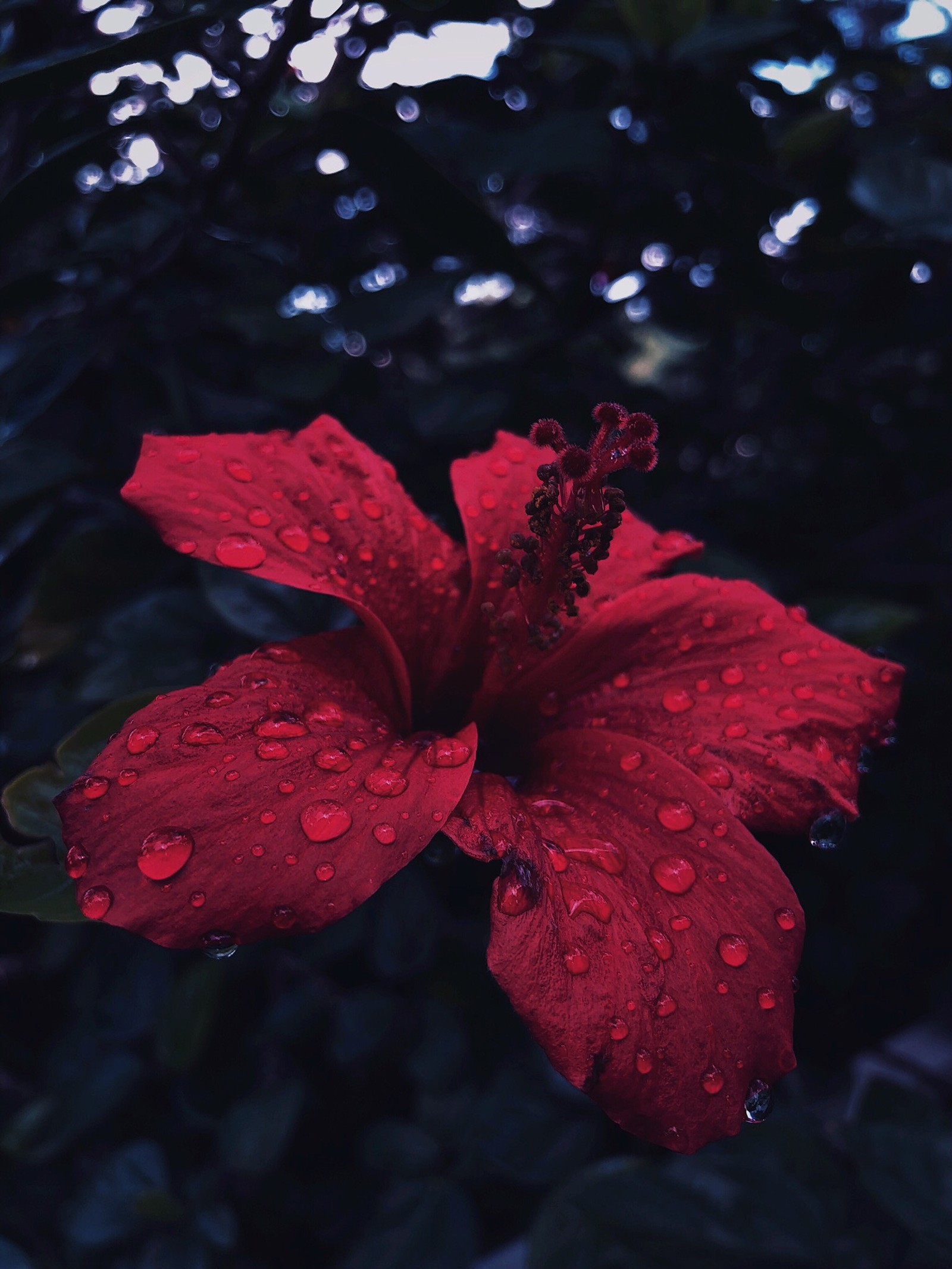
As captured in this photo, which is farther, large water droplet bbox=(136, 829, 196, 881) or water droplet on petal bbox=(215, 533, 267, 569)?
water droplet on petal bbox=(215, 533, 267, 569)

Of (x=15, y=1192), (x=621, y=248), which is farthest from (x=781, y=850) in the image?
(x=15, y=1192)

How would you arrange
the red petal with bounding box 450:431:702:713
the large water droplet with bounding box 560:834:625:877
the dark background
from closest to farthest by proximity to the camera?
the large water droplet with bounding box 560:834:625:877, the red petal with bounding box 450:431:702:713, the dark background

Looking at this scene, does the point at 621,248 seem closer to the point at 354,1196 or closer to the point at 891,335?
the point at 891,335

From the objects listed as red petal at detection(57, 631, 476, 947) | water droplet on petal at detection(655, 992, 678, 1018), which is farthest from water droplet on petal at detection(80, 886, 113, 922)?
water droplet on petal at detection(655, 992, 678, 1018)

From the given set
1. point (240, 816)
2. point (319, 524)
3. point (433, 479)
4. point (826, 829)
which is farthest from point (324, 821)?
point (433, 479)

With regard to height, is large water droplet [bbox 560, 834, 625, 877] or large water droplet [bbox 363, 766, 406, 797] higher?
large water droplet [bbox 363, 766, 406, 797]

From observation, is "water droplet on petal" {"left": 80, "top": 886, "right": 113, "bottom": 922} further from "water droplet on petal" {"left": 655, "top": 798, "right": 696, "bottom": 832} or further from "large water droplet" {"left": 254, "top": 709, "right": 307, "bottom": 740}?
"water droplet on petal" {"left": 655, "top": 798, "right": 696, "bottom": 832}

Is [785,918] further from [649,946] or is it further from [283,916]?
[283,916]
